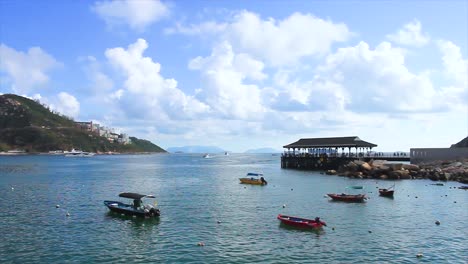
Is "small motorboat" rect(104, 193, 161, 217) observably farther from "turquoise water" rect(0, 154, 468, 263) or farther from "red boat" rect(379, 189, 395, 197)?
"red boat" rect(379, 189, 395, 197)

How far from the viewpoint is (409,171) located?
9781 cm

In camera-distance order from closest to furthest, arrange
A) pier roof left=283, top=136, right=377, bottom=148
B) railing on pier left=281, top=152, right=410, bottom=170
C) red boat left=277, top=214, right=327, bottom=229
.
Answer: red boat left=277, top=214, right=327, bottom=229
pier roof left=283, top=136, right=377, bottom=148
railing on pier left=281, top=152, right=410, bottom=170

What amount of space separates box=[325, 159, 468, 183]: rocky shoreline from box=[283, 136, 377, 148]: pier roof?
12045 mm

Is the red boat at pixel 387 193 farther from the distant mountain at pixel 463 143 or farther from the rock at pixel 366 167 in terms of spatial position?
the distant mountain at pixel 463 143

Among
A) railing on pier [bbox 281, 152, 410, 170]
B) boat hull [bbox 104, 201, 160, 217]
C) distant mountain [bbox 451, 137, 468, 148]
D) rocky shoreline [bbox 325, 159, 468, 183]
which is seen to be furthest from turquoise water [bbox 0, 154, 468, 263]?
distant mountain [bbox 451, 137, 468, 148]

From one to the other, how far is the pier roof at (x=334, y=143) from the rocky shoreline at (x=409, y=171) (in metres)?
12.0

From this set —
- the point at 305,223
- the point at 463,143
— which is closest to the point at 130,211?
the point at 305,223

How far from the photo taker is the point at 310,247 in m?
34.5

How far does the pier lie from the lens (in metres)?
120

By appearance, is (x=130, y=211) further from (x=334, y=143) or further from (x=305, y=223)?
(x=334, y=143)

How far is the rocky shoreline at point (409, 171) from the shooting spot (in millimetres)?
89312

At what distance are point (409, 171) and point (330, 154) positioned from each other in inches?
1333

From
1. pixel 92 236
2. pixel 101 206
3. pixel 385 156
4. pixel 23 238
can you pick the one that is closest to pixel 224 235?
pixel 92 236

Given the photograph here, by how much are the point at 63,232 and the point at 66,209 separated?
13912mm
